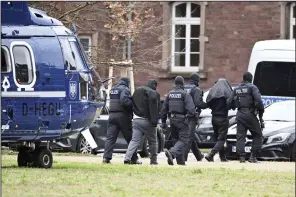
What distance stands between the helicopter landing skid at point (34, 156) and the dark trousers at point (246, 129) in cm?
487

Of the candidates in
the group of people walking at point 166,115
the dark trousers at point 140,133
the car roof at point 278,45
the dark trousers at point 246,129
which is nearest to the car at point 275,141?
the dark trousers at point 246,129

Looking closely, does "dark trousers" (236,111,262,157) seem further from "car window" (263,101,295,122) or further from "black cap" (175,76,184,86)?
"car window" (263,101,295,122)

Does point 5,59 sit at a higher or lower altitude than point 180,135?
higher

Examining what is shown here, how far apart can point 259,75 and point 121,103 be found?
37.4ft

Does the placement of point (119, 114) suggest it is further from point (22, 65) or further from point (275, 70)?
point (275, 70)

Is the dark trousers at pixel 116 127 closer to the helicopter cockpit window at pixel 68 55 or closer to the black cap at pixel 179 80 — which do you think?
the black cap at pixel 179 80

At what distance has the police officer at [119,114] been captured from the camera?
23.8 metres

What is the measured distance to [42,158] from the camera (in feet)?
71.4

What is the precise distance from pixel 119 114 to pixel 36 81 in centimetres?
316

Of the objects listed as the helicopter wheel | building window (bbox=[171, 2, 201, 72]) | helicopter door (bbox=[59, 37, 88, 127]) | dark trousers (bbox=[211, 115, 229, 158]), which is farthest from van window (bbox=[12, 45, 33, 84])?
building window (bbox=[171, 2, 201, 72])

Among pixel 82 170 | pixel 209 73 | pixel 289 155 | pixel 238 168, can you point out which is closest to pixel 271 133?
pixel 289 155

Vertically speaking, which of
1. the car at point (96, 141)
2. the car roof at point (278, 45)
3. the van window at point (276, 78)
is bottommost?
the car at point (96, 141)

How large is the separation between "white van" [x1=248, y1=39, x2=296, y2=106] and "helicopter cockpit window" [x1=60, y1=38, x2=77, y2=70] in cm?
1235

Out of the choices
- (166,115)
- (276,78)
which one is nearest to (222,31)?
(276,78)
